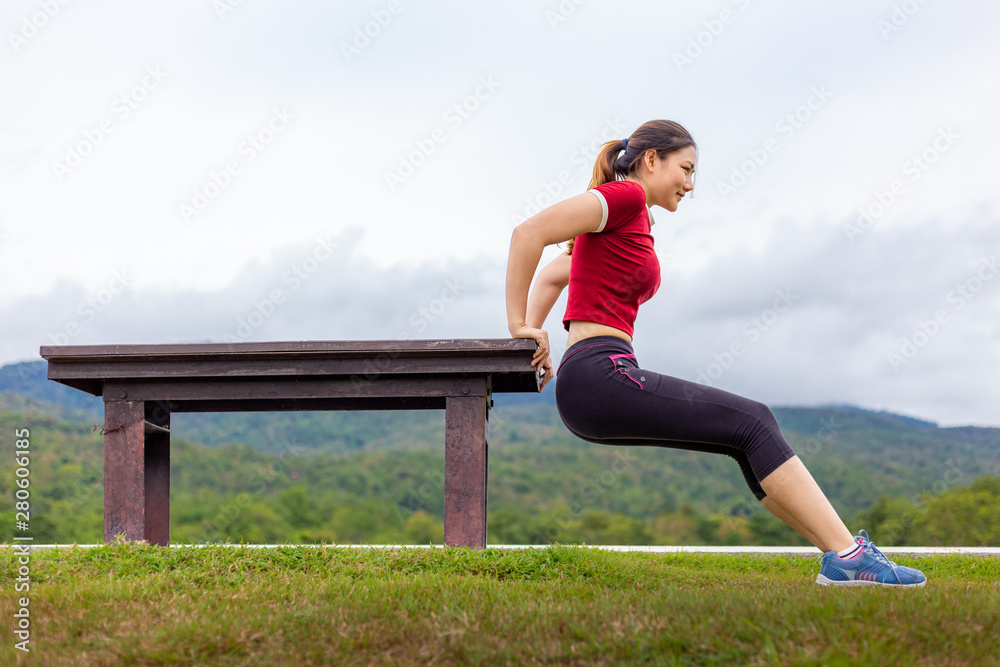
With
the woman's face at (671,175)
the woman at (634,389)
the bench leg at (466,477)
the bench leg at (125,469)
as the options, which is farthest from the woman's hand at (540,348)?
the bench leg at (125,469)

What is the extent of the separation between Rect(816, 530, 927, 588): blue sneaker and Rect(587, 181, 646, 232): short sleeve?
1.52m

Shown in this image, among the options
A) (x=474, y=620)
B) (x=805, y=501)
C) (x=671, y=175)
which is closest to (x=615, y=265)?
(x=671, y=175)

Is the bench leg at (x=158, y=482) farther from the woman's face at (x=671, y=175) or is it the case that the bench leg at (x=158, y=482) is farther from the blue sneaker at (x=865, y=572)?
the blue sneaker at (x=865, y=572)

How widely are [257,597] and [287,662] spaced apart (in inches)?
31.1

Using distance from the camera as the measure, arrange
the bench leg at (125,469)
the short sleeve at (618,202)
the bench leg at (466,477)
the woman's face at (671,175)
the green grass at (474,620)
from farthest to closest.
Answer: the bench leg at (125,469)
the bench leg at (466,477)
the woman's face at (671,175)
the short sleeve at (618,202)
the green grass at (474,620)

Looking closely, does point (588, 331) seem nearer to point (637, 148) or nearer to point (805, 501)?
point (637, 148)

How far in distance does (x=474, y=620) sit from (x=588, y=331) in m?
1.18

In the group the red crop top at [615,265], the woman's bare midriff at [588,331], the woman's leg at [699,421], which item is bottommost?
the woman's leg at [699,421]

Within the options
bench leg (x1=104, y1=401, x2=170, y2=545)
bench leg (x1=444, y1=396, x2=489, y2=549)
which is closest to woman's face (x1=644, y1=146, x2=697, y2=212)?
bench leg (x1=444, y1=396, x2=489, y2=549)

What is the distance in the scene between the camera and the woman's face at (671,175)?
11.0 ft

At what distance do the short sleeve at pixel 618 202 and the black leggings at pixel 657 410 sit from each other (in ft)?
1.52

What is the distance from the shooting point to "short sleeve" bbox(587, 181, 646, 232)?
10.1ft

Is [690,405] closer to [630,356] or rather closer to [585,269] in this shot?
[630,356]

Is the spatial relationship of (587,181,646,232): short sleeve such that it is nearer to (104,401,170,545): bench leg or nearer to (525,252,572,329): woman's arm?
(525,252,572,329): woman's arm
